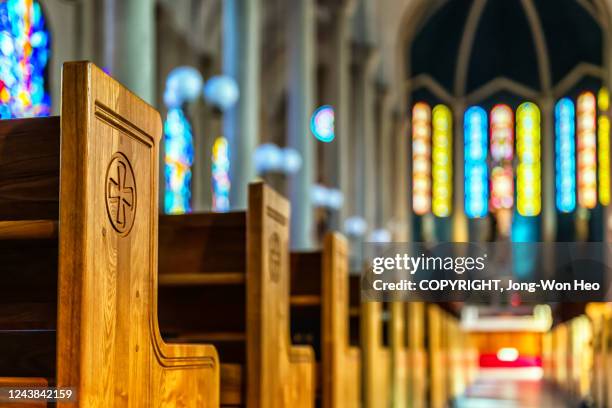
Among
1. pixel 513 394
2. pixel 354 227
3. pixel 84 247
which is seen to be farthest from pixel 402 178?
pixel 84 247

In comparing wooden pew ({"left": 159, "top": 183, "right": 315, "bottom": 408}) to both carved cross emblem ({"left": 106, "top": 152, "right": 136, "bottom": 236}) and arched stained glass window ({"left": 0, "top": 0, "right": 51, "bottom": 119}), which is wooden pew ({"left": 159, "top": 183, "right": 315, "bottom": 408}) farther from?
arched stained glass window ({"left": 0, "top": 0, "right": 51, "bottom": 119})

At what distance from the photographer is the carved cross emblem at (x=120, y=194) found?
5.80 ft

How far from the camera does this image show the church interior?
1751 mm

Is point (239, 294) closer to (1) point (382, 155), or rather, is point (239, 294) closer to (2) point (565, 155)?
(1) point (382, 155)

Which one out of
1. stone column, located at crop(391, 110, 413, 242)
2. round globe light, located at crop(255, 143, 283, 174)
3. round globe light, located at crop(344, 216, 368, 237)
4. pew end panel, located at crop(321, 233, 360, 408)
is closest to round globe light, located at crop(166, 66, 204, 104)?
round globe light, located at crop(255, 143, 283, 174)

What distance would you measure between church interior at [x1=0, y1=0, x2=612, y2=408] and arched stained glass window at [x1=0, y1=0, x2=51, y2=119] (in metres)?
0.03

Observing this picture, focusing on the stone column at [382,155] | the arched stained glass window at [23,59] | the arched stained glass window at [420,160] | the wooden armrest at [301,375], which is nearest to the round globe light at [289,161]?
the arched stained glass window at [23,59]

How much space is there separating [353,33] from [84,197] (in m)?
16.5

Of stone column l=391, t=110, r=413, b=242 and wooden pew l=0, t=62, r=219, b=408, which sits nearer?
wooden pew l=0, t=62, r=219, b=408

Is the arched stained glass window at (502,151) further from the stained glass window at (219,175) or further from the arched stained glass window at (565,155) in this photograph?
the stained glass window at (219,175)

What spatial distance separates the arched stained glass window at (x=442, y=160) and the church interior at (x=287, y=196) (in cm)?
5

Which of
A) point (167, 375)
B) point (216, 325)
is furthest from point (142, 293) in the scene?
point (216, 325)

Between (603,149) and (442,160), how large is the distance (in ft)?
11.6

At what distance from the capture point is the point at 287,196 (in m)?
12.1
